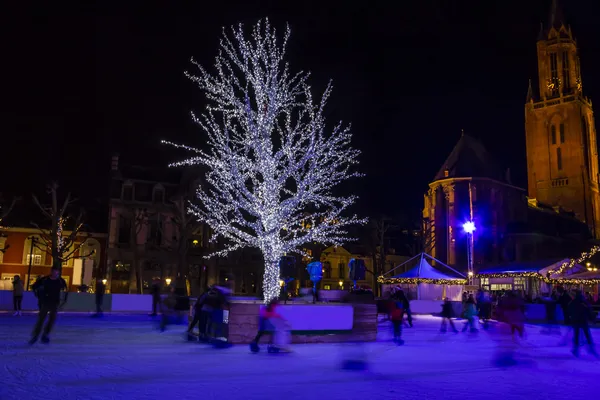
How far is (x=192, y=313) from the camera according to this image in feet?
51.9

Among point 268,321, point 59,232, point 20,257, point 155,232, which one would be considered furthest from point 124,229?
point 268,321

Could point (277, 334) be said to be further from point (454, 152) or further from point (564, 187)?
point (564, 187)

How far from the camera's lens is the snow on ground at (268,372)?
7383 millimetres

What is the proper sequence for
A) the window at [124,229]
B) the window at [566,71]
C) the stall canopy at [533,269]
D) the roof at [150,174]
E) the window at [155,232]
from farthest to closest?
the window at [566,71], the roof at [150,174], the window at [155,232], the window at [124,229], the stall canopy at [533,269]

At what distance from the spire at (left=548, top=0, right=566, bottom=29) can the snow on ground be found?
3667 inches

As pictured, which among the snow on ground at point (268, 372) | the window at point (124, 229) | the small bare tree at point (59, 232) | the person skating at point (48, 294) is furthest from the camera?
the window at point (124, 229)

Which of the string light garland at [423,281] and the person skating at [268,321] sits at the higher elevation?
the string light garland at [423,281]

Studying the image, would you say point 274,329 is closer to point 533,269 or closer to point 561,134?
point 533,269

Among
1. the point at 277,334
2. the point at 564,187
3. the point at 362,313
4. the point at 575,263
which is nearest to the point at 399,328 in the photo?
the point at 362,313

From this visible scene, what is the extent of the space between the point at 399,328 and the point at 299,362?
244 inches

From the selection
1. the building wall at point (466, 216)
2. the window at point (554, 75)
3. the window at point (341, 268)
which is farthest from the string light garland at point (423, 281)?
the window at point (554, 75)

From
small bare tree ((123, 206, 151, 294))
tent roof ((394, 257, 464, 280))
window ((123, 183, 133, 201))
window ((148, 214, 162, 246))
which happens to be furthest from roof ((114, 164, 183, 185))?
tent roof ((394, 257, 464, 280))

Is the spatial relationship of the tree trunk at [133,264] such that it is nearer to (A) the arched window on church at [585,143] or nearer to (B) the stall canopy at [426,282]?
(B) the stall canopy at [426,282]

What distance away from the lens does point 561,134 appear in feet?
289
